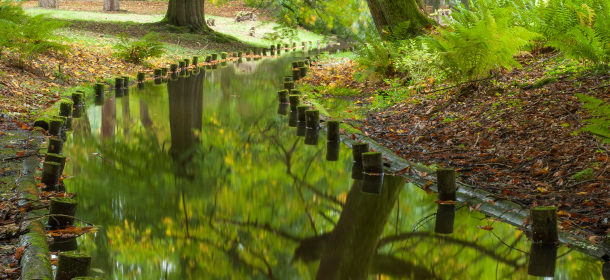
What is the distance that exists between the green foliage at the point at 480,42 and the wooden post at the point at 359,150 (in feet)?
7.07

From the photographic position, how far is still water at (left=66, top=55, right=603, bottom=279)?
4.64m

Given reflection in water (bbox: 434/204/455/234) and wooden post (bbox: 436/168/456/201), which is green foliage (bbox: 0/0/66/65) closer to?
wooden post (bbox: 436/168/456/201)

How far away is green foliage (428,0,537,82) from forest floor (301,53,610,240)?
0.44 meters

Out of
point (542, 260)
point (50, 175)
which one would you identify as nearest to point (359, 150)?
point (542, 260)

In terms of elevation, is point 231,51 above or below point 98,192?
above

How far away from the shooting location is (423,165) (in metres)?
6.84

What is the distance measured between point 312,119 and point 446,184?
3996mm

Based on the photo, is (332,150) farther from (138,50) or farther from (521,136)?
(138,50)

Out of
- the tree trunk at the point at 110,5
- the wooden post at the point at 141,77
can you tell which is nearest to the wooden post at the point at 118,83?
the wooden post at the point at 141,77

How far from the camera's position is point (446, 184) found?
5.75 meters

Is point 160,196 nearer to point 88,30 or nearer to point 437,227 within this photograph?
point 437,227

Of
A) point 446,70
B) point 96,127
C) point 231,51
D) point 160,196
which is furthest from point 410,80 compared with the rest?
point 231,51

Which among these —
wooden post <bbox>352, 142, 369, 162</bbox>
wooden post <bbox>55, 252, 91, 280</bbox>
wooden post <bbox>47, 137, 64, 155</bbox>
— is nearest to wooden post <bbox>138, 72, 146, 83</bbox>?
wooden post <bbox>47, 137, 64, 155</bbox>

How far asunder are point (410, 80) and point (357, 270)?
23.9ft
